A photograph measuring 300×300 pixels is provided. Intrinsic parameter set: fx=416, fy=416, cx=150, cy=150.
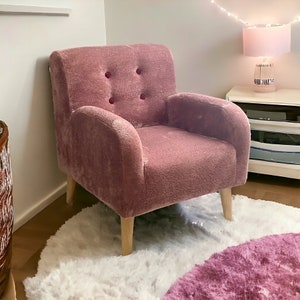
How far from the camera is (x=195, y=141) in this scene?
6.09 ft

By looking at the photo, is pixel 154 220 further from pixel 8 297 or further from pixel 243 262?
pixel 8 297

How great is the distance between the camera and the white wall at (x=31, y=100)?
1.86m

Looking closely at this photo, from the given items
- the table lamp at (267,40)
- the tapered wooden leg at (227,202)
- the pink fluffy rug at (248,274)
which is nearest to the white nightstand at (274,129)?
the table lamp at (267,40)

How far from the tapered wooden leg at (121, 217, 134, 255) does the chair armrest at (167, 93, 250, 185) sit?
543 millimetres

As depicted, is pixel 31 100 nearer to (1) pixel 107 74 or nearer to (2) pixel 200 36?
(1) pixel 107 74

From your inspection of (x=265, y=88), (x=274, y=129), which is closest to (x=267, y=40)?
(x=265, y=88)

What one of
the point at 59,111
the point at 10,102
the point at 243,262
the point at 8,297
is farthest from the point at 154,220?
the point at 8,297

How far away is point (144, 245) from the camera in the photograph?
1764 millimetres

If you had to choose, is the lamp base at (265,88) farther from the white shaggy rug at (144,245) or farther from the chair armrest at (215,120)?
the white shaggy rug at (144,245)

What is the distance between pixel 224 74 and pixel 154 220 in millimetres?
1151

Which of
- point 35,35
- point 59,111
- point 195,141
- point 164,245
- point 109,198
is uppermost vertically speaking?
point 35,35

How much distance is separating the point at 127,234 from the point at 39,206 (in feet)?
2.17

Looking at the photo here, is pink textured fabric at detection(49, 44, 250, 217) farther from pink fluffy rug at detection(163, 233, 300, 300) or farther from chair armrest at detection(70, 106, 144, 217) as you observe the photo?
pink fluffy rug at detection(163, 233, 300, 300)

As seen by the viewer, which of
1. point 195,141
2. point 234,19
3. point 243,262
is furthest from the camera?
point 234,19
